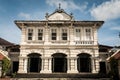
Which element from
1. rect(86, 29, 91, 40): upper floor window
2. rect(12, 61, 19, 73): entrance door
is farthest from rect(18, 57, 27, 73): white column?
rect(86, 29, 91, 40): upper floor window

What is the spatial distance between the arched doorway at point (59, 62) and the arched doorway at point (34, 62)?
5.85ft

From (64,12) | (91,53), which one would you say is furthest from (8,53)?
(91,53)

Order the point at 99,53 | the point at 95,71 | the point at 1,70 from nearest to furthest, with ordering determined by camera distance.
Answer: the point at 1,70 < the point at 95,71 < the point at 99,53

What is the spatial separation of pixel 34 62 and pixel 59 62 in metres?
3.10

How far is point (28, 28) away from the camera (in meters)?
26.1

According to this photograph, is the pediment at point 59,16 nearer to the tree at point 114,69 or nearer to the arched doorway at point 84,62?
the arched doorway at point 84,62

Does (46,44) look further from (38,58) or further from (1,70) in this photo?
(1,70)

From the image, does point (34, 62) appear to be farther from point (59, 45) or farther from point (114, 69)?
point (114, 69)

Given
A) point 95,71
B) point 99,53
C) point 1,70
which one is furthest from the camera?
point 99,53

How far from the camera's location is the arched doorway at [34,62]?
1019 inches

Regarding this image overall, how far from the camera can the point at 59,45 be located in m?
25.4

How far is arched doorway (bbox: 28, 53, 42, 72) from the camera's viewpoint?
2588 cm

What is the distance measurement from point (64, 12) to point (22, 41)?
→ 6.33m

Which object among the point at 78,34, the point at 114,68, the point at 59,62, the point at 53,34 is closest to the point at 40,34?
the point at 53,34
